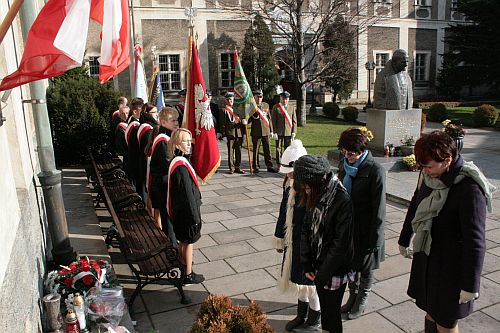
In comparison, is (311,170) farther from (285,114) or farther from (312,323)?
(285,114)

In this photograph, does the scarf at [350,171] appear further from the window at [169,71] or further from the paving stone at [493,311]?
the window at [169,71]

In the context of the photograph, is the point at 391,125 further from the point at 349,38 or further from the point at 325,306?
the point at 349,38

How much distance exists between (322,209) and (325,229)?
16 cm

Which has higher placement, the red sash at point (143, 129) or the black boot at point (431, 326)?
the red sash at point (143, 129)

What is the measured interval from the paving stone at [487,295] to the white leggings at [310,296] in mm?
1726

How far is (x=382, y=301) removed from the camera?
473cm

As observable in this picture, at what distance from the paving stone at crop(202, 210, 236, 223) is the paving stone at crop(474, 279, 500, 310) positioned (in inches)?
157

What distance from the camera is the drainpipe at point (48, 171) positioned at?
4156 mm

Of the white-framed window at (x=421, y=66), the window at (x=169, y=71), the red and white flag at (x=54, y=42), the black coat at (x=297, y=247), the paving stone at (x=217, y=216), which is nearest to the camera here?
the red and white flag at (x=54, y=42)

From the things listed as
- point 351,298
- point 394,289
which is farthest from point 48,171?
point 394,289

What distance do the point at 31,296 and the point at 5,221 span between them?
67 cm

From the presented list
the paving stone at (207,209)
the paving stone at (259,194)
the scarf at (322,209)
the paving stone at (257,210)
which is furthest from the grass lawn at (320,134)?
the scarf at (322,209)

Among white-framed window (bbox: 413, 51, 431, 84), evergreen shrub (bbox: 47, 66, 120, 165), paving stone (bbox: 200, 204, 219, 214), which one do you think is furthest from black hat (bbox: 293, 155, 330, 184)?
white-framed window (bbox: 413, 51, 431, 84)

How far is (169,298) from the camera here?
4.89 m
